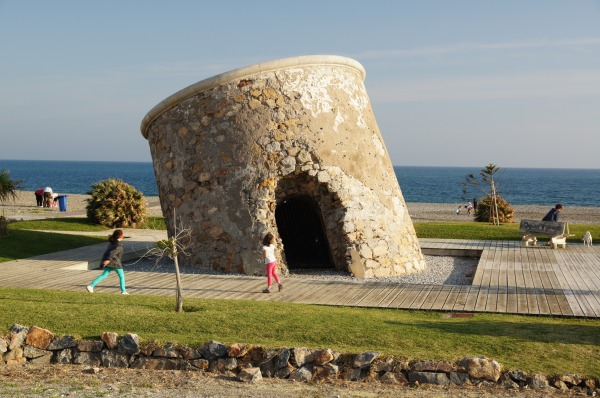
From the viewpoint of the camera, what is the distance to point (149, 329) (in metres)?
8.77

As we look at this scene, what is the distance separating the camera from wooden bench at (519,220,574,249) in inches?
746

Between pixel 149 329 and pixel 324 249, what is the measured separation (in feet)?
30.6

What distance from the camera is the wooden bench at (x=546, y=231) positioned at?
62.2 feet

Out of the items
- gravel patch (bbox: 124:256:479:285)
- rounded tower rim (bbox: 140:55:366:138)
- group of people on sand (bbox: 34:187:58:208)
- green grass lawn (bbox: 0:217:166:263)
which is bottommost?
gravel patch (bbox: 124:256:479:285)

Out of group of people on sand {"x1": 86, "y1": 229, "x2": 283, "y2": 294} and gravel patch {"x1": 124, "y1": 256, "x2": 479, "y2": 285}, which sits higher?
group of people on sand {"x1": 86, "y1": 229, "x2": 283, "y2": 294}

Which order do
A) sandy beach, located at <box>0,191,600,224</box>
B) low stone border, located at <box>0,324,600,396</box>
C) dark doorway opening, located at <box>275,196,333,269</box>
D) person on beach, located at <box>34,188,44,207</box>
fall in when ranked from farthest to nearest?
person on beach, located at <box>34,188,44,207</box> → sandy beach, located at <box>0,191,600,224</box> → dark doorway opening, located at <box>275,196,333,269</box> → low stone border, located at <box>0,324,600,396</box>

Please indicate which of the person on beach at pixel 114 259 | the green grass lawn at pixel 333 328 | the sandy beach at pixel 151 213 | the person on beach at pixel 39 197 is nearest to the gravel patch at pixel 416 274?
the person on beach at pixel 114 259

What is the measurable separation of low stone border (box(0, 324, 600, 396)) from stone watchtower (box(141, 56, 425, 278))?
559 centimetres

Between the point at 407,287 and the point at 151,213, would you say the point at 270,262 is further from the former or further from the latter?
the point at 151,213

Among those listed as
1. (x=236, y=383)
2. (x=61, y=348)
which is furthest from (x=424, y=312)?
(x=61, y=348)

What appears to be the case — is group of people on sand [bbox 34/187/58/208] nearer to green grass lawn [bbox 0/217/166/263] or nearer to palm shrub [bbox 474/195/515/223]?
green grass lawn [bbox 0/217/166/263]

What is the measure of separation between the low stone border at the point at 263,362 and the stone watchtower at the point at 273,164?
5.59m

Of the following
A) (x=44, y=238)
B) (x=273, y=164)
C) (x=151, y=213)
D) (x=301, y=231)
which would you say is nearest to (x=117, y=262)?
(x=273, y=164)

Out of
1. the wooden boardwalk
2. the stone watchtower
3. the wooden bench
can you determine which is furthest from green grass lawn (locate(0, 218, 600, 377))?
the wooden bench
